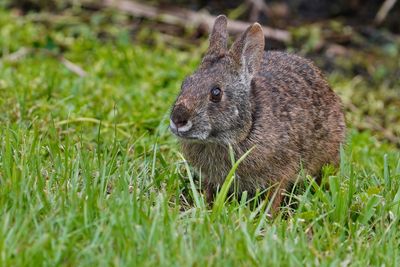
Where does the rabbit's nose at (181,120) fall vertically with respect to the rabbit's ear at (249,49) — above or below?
below

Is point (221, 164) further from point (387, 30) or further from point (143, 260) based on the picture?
point (387, 30)

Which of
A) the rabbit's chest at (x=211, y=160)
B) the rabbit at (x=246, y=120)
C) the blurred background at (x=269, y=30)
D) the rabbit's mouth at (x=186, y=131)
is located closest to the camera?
the rabbit's mouth at (x=186, y=131)

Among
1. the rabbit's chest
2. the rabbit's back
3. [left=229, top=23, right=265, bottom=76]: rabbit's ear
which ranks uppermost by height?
[left=229, top=23, right=265, bottom=76]: rabbit's ear

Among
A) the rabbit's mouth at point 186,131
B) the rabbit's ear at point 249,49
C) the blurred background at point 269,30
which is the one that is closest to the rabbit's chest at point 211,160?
the rabbit's mouth at point 186,131

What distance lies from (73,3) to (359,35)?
145 inches

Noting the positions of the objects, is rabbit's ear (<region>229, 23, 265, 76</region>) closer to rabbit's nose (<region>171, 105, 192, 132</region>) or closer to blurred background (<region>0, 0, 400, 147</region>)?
rabbit's nose (<region>171, 105, 192, 132</region>)

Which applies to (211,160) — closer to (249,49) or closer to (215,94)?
(215,94)

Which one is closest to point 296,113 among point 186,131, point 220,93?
point 220,93

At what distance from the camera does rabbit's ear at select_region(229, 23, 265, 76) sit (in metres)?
5.59

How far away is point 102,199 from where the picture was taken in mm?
4406

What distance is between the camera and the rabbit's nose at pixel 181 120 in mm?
5020

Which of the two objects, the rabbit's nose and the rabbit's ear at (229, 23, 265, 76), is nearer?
the rabbit's nose

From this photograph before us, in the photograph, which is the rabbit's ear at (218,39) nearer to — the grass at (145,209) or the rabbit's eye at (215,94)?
the rabbit's eye at (215,94)

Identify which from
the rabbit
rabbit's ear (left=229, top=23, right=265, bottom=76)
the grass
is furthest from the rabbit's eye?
the grass
